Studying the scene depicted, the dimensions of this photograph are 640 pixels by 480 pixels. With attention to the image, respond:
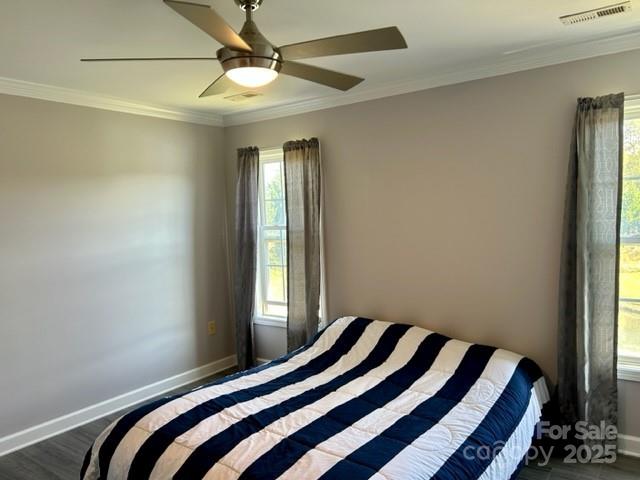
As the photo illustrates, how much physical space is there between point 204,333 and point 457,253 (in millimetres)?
2498

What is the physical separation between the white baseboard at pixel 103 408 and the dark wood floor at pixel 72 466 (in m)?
0.06

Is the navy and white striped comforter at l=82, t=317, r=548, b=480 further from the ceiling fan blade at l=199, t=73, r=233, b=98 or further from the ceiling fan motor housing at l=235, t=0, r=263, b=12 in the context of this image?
the ceiling fan motor housing at l=235, t=0, r=263, b=12

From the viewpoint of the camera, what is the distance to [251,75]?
181 centimetres

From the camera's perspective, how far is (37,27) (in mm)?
2262

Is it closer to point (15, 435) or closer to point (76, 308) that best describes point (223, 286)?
point (76, 308)

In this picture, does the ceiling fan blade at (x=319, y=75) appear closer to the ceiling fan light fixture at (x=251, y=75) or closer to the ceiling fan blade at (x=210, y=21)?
the ceiling fan light fixture at (x=251, y=75)

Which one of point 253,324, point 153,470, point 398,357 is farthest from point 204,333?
point 153,470

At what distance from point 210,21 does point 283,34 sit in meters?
1.00

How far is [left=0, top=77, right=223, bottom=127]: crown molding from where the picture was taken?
3.14 m

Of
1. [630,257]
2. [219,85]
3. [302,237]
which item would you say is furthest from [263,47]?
[630,257]

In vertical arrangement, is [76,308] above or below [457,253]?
below

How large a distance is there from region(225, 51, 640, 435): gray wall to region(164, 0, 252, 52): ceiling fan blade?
2011 millimetres

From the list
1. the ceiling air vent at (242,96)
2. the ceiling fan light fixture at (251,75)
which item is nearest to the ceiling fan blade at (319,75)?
the ceiling fan light fixture at (251,75)

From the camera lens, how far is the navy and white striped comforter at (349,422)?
1996 millimetres
